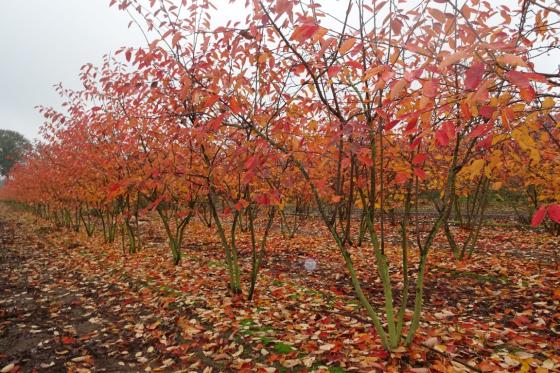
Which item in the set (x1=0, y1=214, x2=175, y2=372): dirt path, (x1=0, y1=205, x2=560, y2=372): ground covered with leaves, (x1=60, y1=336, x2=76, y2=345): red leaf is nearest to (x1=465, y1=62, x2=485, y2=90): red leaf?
(x1=0, y1=205, x2=560, y2=372): ground covered with leaves

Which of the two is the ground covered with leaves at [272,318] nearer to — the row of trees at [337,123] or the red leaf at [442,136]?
the row of trees at [337,123]

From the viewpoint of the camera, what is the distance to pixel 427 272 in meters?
7.60

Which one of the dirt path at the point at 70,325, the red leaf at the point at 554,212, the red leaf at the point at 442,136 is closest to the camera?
the red leaf at the point at 554,212

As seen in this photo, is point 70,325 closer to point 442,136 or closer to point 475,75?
point 442,136

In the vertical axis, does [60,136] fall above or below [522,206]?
above

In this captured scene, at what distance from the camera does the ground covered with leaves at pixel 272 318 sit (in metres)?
3.96

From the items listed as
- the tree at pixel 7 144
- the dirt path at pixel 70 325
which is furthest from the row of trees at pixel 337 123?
the tree at pixel 7 144

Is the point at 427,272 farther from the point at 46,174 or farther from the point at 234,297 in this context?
the point at 46,174

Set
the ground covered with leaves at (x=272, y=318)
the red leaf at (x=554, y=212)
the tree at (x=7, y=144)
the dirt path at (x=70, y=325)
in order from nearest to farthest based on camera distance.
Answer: the red leaf at (x=554, y=212) < the ground covered with leaves at (x=272, y=318) < the dirt path at (x=70, y=325) < the tree at (x=7, y=144)

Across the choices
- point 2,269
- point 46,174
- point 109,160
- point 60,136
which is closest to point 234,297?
point 109,160

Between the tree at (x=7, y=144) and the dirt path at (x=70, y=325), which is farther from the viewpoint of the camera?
the tree at (x=7, y=144)

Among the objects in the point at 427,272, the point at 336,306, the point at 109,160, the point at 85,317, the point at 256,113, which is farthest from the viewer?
the point at 109,160

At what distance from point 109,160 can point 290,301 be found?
635cm

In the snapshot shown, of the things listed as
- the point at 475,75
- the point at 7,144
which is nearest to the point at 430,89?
the point at 475,75
